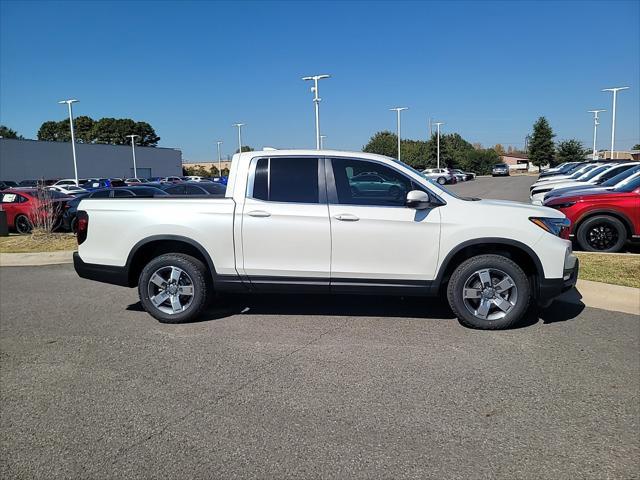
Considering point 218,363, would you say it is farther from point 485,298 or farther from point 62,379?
point 485,298

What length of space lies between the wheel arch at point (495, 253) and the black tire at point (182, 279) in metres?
2.58

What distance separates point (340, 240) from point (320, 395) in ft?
6.14

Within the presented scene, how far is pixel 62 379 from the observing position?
4.26 meters

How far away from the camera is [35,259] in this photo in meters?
10.5

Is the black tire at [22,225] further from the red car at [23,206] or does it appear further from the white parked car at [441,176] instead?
the white parked car at [441,176]

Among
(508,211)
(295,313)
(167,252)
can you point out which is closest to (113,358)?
(167,252)

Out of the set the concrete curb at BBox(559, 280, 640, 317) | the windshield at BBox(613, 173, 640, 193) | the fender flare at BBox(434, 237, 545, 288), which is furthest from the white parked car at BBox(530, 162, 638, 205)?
the fender flare at BBox(434, 237, 545, 288)

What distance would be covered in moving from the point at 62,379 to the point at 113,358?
1.72ft

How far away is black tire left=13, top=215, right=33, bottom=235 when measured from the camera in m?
15.4

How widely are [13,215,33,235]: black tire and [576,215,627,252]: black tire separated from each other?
15007 mm

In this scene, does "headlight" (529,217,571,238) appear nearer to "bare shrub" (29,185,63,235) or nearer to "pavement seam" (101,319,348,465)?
"pavement seam" (101,319,348,465)

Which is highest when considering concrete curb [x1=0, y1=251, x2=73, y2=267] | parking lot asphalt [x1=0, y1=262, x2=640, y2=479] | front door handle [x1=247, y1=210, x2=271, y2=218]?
front door handle [x1=247, y1=210, x2=271, y2=218]

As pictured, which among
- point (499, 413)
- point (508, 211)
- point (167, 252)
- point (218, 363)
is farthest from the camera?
point (167, 252)

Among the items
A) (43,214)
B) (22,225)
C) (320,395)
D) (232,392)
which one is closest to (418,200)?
(320,395)
